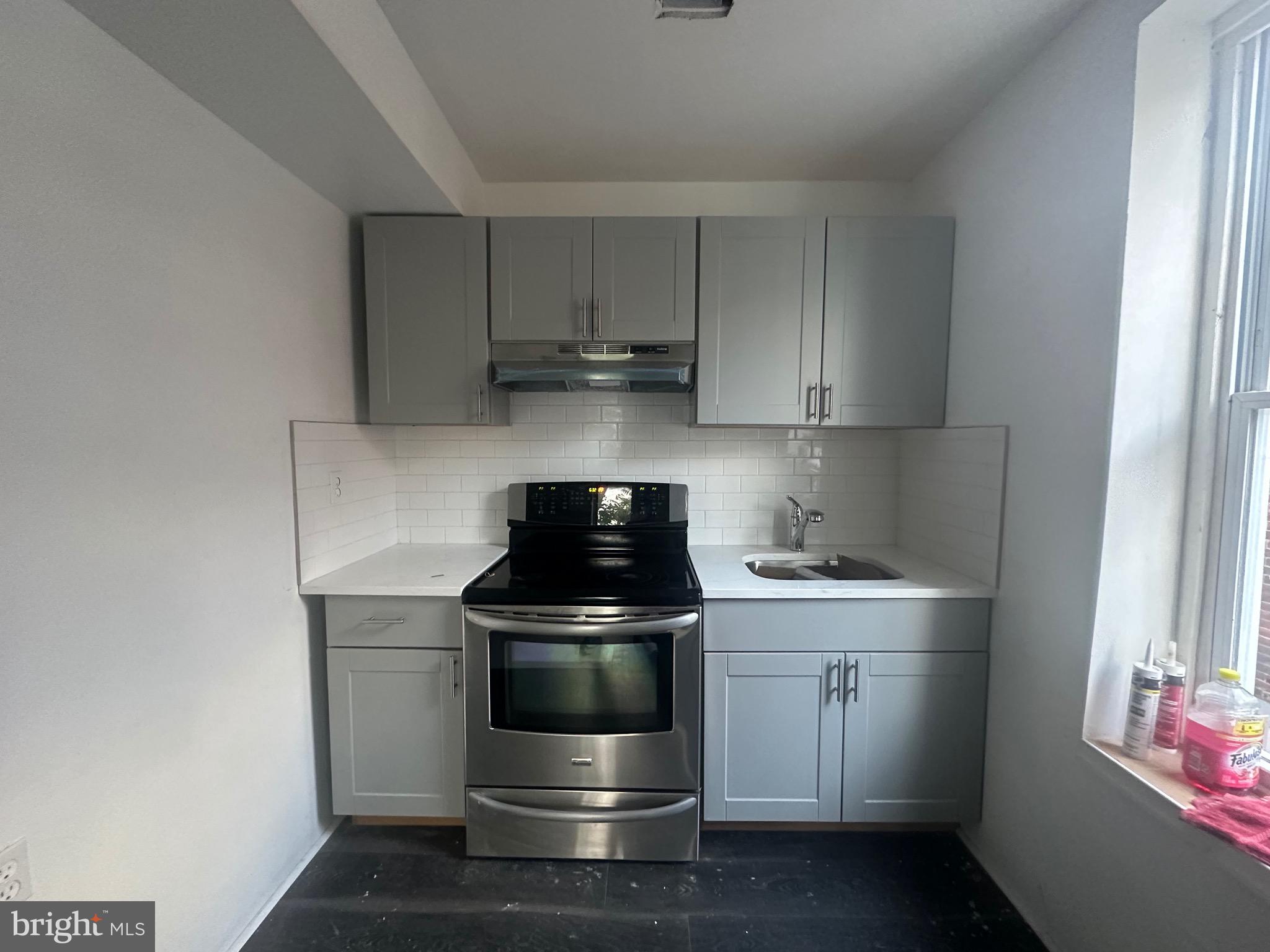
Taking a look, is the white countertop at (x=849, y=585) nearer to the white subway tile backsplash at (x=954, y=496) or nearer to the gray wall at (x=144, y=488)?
the white subway tile backsplash at (x=954, y=496)

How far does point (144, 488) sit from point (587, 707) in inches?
51.4

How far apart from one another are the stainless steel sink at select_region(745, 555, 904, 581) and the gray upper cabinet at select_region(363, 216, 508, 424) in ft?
4.28

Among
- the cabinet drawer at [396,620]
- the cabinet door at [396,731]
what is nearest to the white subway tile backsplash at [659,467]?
the cabinet drawer at [396,620]

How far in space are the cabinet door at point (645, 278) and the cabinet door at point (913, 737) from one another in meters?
1.37

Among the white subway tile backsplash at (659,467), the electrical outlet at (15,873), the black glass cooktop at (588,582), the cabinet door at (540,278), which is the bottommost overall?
the electrical outlet at (15,873)

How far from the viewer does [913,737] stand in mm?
1751

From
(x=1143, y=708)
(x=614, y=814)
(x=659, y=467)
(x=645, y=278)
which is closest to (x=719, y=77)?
(x=645, y=278)

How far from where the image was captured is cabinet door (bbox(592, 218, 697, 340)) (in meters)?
1.95

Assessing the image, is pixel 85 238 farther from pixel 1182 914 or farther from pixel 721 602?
pixel 1182 914

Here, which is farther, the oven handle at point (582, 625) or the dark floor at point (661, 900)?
the oven handle at point (582, 625)

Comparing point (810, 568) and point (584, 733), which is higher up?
point (810, 568)

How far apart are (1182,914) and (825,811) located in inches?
34.7

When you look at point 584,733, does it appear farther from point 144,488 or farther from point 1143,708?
point 1143,708

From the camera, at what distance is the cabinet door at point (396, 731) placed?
174 centimetres
